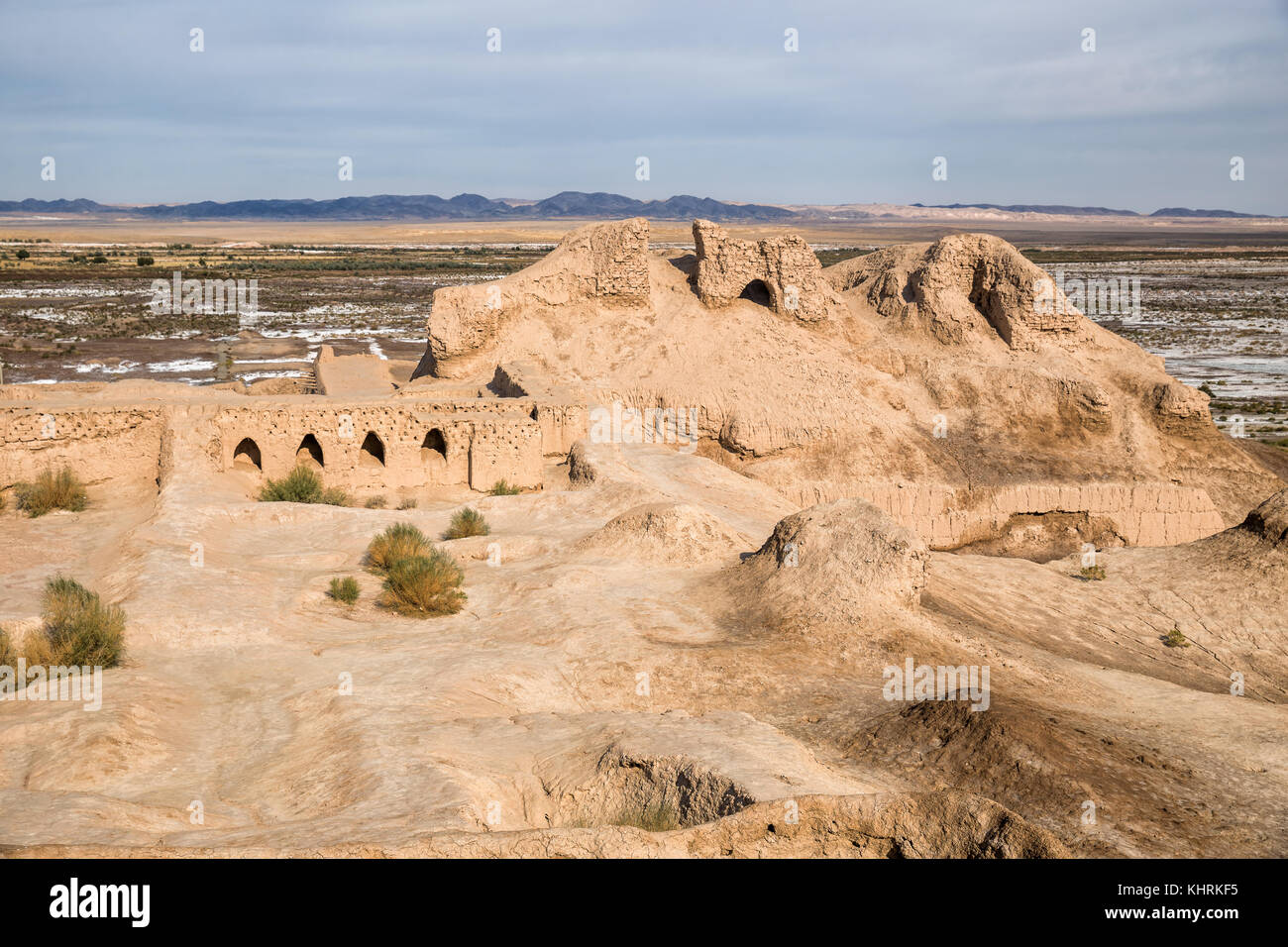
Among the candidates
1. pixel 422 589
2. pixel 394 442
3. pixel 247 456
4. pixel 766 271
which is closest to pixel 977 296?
pixel 766 271

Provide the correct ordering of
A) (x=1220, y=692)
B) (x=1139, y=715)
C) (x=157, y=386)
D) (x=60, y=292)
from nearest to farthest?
(x=1139, y=715) < (x=1220, y=692) < (x=157, y=386) < (x=60, y=292)

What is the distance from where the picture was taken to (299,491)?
16.0 meters

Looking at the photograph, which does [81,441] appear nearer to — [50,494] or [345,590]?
[50,494]

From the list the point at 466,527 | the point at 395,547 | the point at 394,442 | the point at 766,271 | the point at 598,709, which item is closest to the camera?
the point at 598,709

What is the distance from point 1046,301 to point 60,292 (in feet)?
192

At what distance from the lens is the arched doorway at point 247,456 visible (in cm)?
1720

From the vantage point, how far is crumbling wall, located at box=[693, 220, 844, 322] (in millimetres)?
22531

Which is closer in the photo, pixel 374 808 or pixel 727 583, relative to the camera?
pixel 374 808

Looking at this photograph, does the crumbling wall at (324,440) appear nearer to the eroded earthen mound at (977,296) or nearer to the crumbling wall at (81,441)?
the crumbling wall at (81,441)

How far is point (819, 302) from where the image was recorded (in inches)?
894

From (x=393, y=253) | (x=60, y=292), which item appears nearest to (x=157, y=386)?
(x=60, y=292)

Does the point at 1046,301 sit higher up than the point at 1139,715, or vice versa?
the point at 1046,301

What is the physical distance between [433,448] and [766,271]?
8.60 meters
